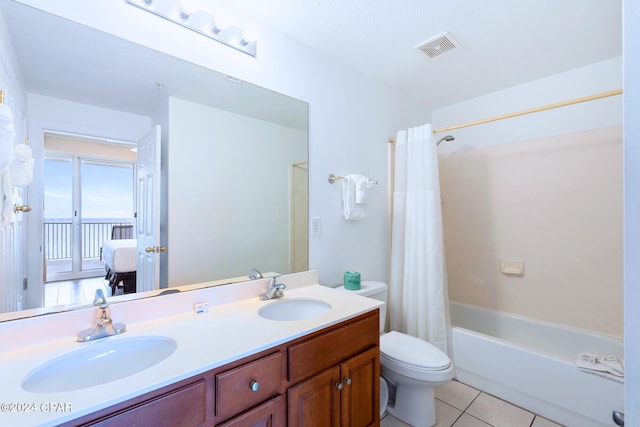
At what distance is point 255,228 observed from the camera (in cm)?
172

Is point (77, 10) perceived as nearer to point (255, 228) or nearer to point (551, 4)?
point (255, 228)

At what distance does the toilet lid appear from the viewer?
1.60m

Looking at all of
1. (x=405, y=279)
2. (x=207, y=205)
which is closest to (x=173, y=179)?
(x=207, y=205)

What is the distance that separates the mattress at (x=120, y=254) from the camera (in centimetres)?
127

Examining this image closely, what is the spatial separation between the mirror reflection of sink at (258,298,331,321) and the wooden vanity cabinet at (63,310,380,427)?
26 centimetres

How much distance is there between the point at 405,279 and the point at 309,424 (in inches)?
55.3

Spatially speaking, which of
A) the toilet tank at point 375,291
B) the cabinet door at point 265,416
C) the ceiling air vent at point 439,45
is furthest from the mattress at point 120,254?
Result: the ceiling air vent at point 439,45

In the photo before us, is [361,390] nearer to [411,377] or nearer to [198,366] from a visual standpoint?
[411,377]

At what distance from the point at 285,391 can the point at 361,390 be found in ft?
1.56

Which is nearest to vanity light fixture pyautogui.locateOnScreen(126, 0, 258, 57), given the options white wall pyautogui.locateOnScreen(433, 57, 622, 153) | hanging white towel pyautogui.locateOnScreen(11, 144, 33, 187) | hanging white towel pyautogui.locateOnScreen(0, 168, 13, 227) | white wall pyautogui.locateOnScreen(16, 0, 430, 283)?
white wall pyautogui.locateOnScreen(16, 0, 430, 283)

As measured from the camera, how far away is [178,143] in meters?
1.45

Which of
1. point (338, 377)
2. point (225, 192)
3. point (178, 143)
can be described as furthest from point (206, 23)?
point (338, 377)

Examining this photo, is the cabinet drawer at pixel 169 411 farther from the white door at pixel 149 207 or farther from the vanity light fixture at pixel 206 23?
the vanity light fixture at pixel 206 23

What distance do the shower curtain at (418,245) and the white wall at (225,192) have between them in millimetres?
937
